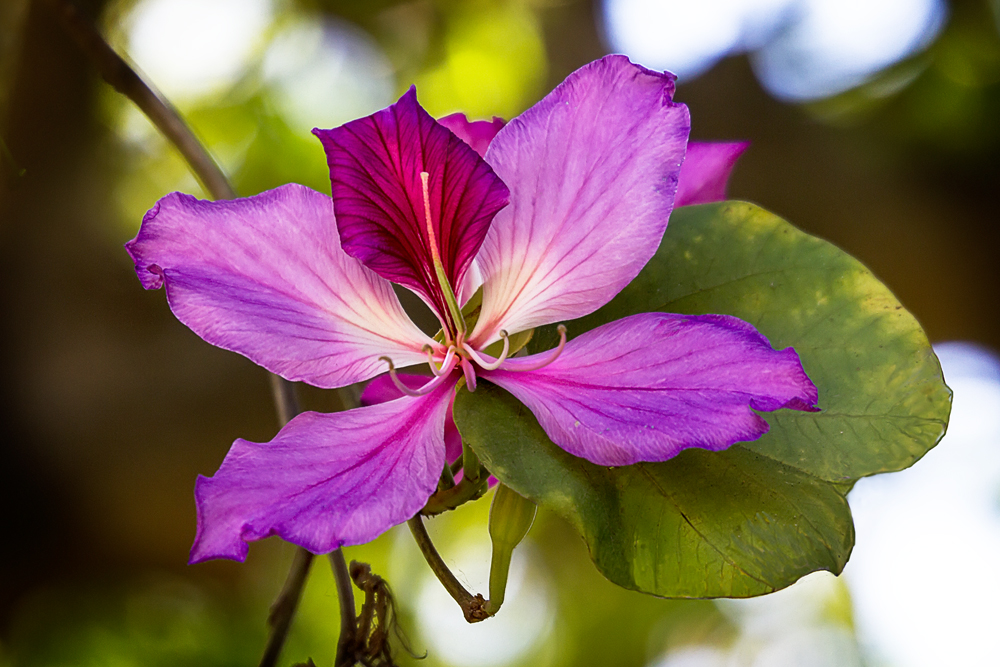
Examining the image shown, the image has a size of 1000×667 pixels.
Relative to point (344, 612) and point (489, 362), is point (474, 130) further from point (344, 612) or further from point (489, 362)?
point (344, 612)

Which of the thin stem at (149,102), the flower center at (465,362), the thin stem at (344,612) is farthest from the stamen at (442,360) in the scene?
the thin stem at (149,102)

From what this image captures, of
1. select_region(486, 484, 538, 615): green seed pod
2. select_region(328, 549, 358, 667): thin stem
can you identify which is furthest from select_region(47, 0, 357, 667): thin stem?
select_region(486, 484, 538, 615): green seed pod

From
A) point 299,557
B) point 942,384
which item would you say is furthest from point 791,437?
point 299,557

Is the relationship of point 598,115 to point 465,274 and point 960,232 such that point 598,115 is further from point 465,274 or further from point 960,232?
point 960,232

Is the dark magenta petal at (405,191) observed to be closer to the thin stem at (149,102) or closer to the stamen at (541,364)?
the stamen at (541,364)

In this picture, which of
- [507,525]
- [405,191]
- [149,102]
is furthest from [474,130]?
[149,102]

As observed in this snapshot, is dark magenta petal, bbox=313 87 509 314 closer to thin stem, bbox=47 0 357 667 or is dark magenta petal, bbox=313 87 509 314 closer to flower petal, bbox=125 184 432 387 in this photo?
flower petal, bbox=125 184 432 387
